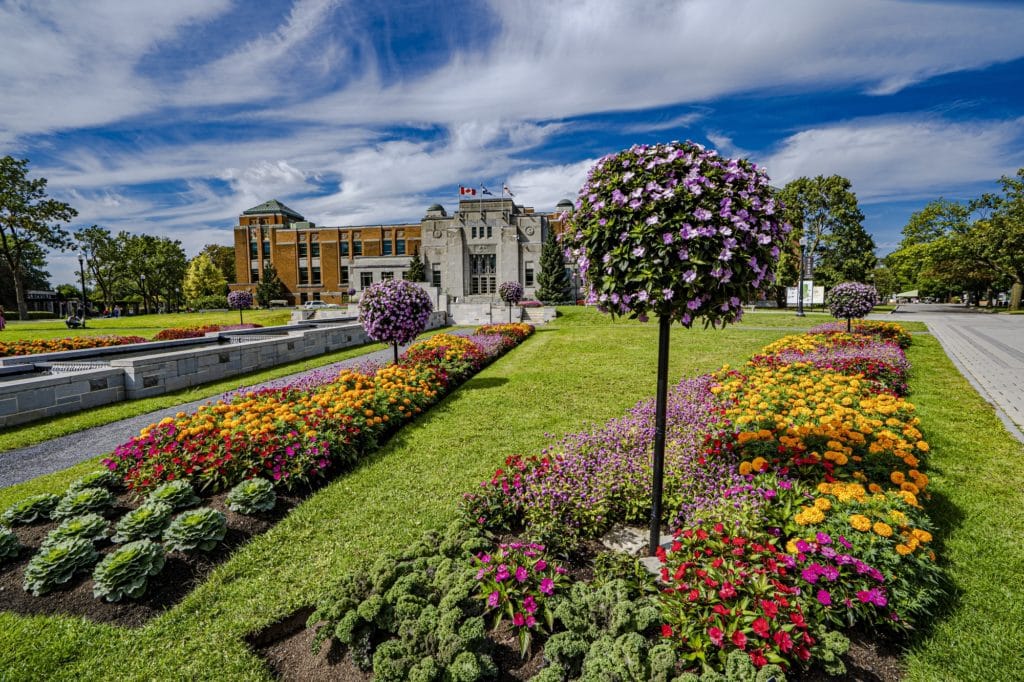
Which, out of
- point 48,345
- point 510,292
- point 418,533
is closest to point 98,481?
point 418,533

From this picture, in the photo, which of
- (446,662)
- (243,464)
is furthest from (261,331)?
(446,662)

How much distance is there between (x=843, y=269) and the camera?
3906 cm

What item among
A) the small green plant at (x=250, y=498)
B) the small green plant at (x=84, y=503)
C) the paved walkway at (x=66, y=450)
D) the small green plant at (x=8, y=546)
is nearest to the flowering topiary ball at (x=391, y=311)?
the paved walkway at (x=66, y=450)

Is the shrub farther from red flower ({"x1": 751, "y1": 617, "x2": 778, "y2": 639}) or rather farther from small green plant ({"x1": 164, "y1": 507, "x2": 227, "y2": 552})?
red flower ({"x1": 751, "y1": 617, "x2": 778, "y2": 639})

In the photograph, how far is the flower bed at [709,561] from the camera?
246 cm

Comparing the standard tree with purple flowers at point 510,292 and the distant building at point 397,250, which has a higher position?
the distant building at point 397,250

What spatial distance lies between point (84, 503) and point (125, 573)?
1.44m

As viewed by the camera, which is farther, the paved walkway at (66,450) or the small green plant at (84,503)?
the paved walkway at (66,450)

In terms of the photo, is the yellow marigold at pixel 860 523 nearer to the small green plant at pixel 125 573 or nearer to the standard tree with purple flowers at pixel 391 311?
the small green plant at pixel 125 573

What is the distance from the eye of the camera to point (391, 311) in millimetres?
9547

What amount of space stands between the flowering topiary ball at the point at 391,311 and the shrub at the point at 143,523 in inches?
232

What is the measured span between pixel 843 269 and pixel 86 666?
49.0 m

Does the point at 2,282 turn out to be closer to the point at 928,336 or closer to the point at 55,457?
the point at 55,457

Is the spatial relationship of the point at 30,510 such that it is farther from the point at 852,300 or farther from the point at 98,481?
the point at 852,300
